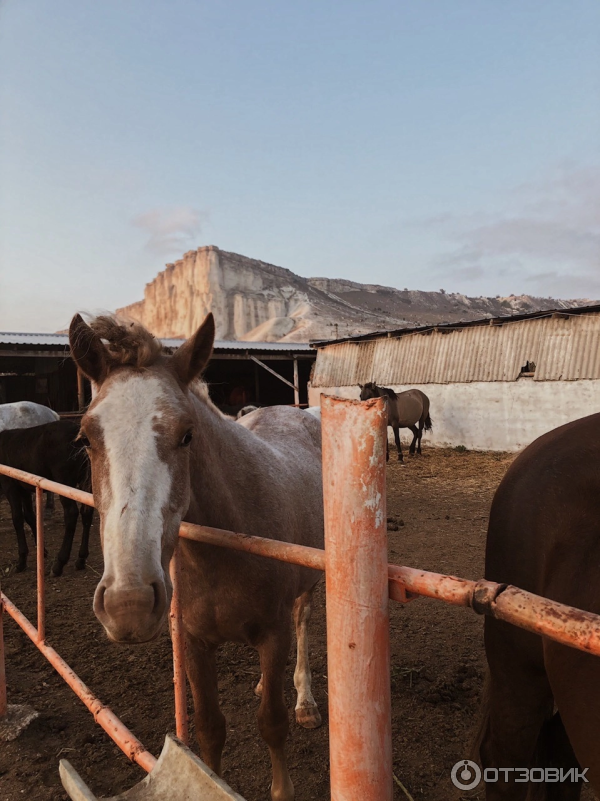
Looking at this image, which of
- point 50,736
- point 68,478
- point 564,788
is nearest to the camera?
point 564,788

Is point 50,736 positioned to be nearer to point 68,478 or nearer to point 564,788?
point 564,788

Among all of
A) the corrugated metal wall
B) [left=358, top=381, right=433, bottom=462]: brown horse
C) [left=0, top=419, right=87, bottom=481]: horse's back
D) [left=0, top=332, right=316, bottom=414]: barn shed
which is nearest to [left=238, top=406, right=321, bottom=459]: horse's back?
[left=0, top=419, right=87, bottom=481]: horse's back

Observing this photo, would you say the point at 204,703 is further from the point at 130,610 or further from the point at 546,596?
the point at 546,596

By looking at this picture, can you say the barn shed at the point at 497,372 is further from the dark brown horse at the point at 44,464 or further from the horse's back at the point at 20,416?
the dark brown horse at the point at 44,464

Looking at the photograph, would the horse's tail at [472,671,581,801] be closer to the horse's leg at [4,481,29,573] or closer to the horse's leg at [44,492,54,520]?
the horse's leg at [4,481,29,573]

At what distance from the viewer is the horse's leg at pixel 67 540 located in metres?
5.45

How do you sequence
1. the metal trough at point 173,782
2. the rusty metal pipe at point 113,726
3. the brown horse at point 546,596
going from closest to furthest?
the metal trough at point 173,782, the brown horse at point 546,596, the rusty metal pipe at point 113,726

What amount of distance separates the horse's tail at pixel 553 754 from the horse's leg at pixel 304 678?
4.48ft

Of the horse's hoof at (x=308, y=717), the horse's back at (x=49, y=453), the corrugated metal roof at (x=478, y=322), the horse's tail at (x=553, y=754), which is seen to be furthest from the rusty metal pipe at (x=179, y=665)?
the corrugated metal roof at (x=478, y=322)

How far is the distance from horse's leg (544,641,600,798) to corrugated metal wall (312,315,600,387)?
1299cm

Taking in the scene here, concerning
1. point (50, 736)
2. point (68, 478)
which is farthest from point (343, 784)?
point (68, 478)

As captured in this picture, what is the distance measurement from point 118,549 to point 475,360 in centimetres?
1515

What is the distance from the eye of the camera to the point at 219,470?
2.02 m

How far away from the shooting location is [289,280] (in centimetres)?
8675
